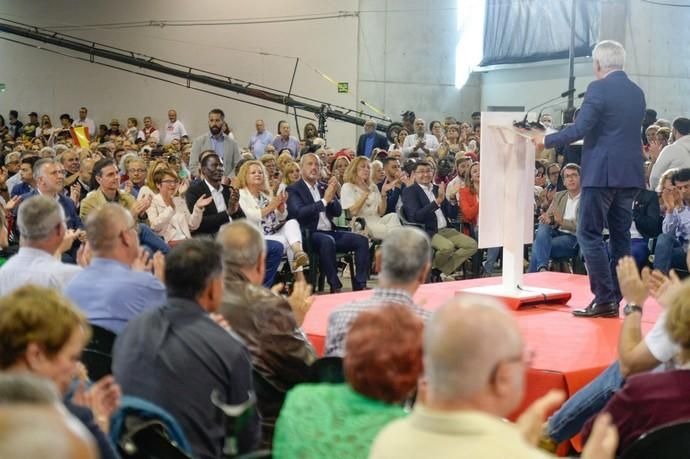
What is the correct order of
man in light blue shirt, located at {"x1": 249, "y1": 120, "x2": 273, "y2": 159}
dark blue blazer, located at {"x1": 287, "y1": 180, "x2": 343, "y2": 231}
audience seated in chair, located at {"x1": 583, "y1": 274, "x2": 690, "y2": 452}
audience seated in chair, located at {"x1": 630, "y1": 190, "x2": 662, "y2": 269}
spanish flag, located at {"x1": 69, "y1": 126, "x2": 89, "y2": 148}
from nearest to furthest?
1. audience seated in chair, located at {"x1": 583, "y1": 274, "x2": 690, "y2": 452}
2. audience seated in chair, located at {"x1": 630, "y1": 190, "x2": 662, "y2": 269}
3. dark blue blazer, located at {"x1": 287, "y1": 180, "x2": 343, "y2": 231}
4. spanish flag, located at {"x1": 69, "y1": 126, "x2": 89, "y2": 148}
5. man in light blue shirt, located at {"x1": 249, "y1": 120, "x2": 273, "y2": 159}

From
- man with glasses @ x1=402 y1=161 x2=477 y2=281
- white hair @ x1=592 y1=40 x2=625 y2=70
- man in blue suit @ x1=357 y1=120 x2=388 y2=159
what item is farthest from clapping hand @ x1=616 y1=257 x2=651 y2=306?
man in blue suit @ x1=357 y1=120 x2=388 y2=159

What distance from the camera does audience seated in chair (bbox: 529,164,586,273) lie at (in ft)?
25.9

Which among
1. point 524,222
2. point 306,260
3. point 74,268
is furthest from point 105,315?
point 306,260

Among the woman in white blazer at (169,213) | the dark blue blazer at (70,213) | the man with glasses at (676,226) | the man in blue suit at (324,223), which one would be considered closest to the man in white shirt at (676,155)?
the man with glasses at (676,226)

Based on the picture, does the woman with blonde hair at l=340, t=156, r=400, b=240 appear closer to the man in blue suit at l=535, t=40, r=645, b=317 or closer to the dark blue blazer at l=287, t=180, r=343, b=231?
the dark blue blazer at l=287, t=180, r=343, b=231

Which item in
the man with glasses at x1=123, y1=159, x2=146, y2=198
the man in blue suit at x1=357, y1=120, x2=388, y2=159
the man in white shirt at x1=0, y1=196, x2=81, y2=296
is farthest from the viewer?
the man in blue suit at x1=357, y1=120, x2=388, y2=159

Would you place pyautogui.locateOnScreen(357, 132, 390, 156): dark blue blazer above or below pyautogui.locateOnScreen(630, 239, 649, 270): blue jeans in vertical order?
above

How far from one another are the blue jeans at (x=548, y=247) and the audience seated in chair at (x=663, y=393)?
5.40m

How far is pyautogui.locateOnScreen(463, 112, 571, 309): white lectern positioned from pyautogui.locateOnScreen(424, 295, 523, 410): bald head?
3.70 metres

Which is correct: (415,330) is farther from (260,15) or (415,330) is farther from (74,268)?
(260,15)

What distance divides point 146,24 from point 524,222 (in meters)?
13.7

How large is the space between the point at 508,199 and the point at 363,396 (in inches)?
138

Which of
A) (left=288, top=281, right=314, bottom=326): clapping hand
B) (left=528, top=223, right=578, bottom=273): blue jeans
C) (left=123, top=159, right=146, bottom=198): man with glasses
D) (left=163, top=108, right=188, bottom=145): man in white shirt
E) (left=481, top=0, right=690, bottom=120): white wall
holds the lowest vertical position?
(left=528, top=223, right=578, bottom=273): blue jeans

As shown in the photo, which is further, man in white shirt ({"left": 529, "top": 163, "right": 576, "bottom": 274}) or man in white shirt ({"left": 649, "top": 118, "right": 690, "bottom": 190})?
man in white shirt ({"left": 649, "top": 118, "right": 690, "bottom": 190})
